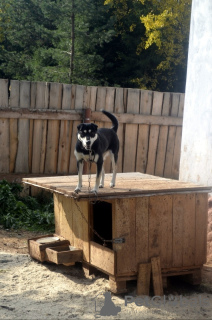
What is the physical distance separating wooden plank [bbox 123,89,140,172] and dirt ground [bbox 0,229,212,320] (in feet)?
12.1

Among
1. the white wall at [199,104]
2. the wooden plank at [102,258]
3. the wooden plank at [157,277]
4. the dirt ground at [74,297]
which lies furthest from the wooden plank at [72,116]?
the wooden plank at [157,277]

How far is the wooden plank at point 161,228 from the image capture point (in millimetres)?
5000

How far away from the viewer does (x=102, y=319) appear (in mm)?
4289

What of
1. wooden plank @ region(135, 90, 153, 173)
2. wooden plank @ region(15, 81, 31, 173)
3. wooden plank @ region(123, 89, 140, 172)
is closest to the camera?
wooden plank @ region(15, 81, 31, 173)

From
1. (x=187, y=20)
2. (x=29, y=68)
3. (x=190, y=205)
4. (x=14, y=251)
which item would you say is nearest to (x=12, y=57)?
(x=29, y=68)

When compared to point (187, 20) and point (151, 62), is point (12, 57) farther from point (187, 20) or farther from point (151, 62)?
point (187, 20)

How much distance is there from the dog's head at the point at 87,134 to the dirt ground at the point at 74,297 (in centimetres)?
146

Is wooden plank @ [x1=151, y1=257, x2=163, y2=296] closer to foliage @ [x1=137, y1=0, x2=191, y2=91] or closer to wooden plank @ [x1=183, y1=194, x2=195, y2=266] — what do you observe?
wooden plank @ [x1=183, y1=194, x2=195, y2=266]

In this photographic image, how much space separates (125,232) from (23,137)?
12.9 feet

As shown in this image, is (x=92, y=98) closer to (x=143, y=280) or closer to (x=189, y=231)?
(x=189, y=231)

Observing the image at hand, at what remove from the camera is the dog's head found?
4.54 m

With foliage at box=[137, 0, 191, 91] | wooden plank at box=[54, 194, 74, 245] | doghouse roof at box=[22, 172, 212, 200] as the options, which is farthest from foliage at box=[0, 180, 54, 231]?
foliage at box=[137, 0, 191, 91]

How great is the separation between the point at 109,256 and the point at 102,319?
28.8 inches

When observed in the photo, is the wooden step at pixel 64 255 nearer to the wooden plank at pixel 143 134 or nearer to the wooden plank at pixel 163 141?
the wooden plank at pixel 143 134
